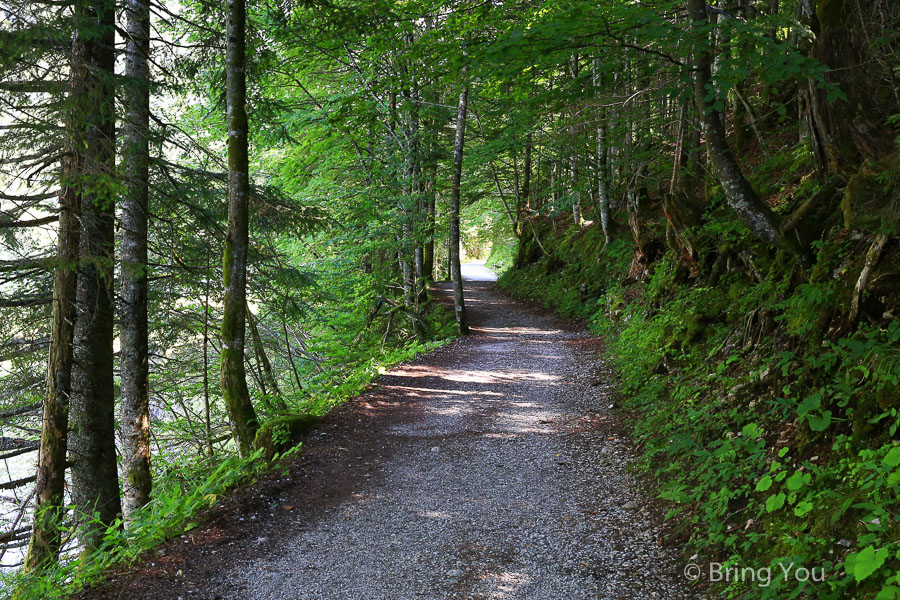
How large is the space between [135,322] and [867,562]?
25.0 feet

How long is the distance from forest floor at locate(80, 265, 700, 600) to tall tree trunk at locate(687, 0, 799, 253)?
2.85 m

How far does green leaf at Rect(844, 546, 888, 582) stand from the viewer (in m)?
2.49

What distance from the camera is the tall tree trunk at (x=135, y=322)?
6.72 metres

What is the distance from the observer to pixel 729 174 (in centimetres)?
571

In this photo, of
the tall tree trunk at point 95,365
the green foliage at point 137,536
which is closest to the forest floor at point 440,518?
the green foliage at point 137,536

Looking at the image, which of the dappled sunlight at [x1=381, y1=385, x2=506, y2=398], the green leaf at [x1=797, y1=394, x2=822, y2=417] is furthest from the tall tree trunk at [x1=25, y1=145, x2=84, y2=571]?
the green leaf at [x1=797, y1=394, x2=822, y2=417]

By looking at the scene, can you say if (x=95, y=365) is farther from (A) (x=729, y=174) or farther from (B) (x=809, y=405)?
(A) (x=729, y=174)

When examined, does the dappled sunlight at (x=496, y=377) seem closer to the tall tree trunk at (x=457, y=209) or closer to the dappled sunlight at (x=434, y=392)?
the dappled sunlight at (x=434, y=392)

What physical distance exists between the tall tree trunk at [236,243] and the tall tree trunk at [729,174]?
5172mm

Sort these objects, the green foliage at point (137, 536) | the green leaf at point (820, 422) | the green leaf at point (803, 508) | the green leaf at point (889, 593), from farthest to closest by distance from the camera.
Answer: the green foliage at point (137, 536) → the green leaf at point (820, 422) → the green leaf at point (803, 508) → the green leaf at point (889, 593)

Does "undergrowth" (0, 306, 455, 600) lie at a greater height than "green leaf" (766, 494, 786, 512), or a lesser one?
lesser

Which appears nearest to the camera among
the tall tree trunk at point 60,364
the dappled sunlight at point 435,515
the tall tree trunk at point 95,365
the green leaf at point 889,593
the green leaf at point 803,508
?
the green leaf at point 889,593

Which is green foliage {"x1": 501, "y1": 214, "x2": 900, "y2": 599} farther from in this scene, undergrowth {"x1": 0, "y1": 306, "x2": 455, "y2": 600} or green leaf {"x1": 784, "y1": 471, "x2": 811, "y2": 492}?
undergrowth {"x1": 0, "y1": 306, "x2": 455, "y2": 600}

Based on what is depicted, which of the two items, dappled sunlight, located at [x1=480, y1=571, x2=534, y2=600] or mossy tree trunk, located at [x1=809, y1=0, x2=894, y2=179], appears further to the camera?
mossy tree trunk, located at [x1=809, y1=0, x2=894, y2=179]
